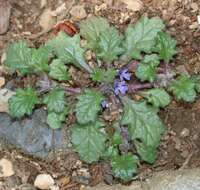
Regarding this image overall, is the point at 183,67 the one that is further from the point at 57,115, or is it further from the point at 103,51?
the point at 57,115

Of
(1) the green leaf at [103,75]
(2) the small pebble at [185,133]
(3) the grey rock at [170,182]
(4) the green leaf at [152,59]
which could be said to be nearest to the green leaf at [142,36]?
(4) the green leaf at [152,59]

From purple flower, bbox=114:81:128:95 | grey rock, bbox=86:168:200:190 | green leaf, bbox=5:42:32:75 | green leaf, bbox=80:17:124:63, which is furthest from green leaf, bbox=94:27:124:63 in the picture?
grey rock, bbox=86:168:200:190

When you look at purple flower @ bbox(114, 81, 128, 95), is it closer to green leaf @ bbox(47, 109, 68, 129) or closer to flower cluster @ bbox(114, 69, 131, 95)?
flower cluster @ bbox(114, 69, 131, 95)

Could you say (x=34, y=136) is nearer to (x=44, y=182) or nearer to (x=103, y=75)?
(x=44, y=182)

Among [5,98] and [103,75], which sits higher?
[103,75]

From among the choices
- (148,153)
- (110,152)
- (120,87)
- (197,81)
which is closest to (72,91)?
(120,87)

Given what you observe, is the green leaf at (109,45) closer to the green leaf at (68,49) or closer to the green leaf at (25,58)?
the green leaf at (68,49)
